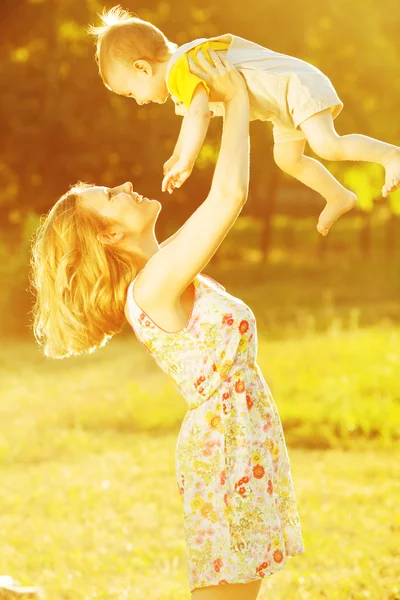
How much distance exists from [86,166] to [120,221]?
13785 millimetres

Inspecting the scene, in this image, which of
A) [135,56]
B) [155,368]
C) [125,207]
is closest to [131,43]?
[135,56]

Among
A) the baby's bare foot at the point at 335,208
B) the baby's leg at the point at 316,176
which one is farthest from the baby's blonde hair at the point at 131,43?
the baby's bare foot at the point at 335,208

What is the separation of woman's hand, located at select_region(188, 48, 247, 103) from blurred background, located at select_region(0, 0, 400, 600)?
2.91m

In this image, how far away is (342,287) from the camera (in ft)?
75.1

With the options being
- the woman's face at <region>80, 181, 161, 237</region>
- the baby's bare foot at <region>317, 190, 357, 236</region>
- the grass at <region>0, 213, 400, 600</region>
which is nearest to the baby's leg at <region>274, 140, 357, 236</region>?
the baby's bare foot at <region>317, 190, 357, 236</region>

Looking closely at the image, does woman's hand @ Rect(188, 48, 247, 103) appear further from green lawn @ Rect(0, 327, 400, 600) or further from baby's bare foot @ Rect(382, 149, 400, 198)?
green lawn @ Rect(0, 327, 400, 600)

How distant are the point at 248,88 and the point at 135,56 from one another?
35cm

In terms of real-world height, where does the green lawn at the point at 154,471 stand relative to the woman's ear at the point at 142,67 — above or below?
below

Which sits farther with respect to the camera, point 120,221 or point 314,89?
point 120,221

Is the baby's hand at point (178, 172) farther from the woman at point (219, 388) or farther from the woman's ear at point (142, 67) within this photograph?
the woman's ear at point (142, 67)

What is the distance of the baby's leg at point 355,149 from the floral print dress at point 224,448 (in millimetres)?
544

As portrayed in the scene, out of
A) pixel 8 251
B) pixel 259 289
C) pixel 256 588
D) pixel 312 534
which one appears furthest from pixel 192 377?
pixel 259 289

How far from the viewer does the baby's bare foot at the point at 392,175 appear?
9.82 feet

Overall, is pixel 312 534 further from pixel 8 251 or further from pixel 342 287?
pixel 342 287
